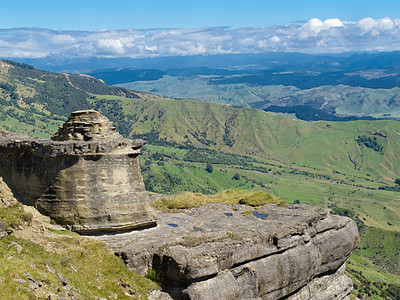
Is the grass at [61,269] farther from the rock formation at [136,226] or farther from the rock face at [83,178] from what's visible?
the rock face at [83,178]

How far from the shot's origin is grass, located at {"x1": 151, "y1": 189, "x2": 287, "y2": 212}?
187 feet

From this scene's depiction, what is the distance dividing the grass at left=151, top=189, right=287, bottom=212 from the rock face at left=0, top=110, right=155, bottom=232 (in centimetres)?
1276

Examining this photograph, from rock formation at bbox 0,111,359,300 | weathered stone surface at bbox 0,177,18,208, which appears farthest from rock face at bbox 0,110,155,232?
weathered stone surface at bbox 0,177,18,208

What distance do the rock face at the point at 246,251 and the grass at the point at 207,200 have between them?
2.00 m

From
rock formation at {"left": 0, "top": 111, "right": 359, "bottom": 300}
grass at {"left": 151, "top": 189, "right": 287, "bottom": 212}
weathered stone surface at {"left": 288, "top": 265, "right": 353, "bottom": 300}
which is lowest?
weathered stone surface at {"left": 288, "top": 265, "right": 353, "bottom": 300}

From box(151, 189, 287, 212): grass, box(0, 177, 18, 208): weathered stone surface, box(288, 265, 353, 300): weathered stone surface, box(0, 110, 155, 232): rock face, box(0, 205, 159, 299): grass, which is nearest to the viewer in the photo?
box(0, 205, 159, 299): grass

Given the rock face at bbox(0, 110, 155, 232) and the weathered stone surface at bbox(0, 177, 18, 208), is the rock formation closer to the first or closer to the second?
the rock face at bbox(0, 110, 155, 232)

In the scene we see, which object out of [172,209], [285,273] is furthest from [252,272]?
[172,209]

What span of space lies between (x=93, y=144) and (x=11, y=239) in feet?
40.2

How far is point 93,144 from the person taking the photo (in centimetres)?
4094

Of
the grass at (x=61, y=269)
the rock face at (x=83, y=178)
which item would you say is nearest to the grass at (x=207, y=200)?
the rock face at (x=83, y=178)

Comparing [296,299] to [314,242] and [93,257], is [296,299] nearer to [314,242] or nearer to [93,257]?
[314,242]

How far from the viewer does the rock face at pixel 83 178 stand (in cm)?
4047

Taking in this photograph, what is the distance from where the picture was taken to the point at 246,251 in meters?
41.1
